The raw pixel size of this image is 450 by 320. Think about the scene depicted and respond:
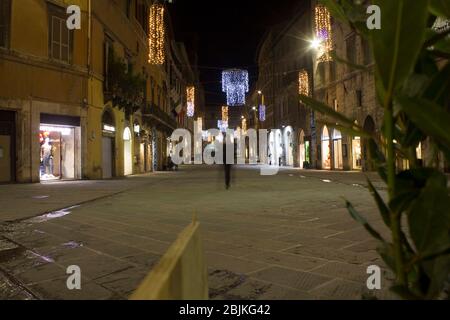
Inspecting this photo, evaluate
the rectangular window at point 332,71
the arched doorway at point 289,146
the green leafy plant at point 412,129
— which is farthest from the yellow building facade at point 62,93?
the arched doorway at point 289,146

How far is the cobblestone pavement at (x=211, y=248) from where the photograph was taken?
3184 mm

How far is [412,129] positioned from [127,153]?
2284 cm

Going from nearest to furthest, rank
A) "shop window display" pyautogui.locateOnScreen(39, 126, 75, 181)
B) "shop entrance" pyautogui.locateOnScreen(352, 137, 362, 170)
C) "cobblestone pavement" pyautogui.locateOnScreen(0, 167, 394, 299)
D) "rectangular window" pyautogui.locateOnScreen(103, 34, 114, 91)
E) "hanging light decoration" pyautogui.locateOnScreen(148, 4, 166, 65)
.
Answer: "cobblestone pavement" pyautogui.locateOnScreen(0, 167, 394, 299) → "shop window display" pyautogui.locateOnScreen(39, 126, 75, 181) → "rectangular window" pyautogui.locateOnScreen(103, 34, 114, 91) → "hanging light decoration" pyautogui.locateOnScreen(148, 4, 166, 65) → "shop entrance" pyautogui.locateOnScreen(352, 137, 362, 170)

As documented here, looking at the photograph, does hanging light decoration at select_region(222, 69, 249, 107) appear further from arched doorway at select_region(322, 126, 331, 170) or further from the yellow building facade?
the yellow building facade

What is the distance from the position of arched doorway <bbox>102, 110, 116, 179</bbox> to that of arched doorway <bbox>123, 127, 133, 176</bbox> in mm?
1703

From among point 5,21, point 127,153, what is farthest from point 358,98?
point 5,21

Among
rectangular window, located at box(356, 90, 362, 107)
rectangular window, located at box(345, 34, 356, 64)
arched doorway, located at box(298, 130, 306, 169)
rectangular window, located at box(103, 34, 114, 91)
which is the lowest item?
arched doorway, located at box(298, 130, 306, 169)

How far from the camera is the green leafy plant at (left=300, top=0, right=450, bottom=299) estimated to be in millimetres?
1187

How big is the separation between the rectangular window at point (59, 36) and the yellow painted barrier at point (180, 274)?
16627mm

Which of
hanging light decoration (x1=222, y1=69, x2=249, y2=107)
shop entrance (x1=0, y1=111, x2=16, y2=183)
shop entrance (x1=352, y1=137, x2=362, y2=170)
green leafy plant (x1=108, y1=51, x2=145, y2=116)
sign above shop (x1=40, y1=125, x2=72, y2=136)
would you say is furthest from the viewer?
hanging light decoration (x1=222, y1=69, x2=249, y2=107)

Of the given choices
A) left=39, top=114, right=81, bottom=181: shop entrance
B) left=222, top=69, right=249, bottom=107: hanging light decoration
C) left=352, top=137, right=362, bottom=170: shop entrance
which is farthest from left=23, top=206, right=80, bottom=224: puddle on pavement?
left=222, top=69, right=249, bottom=107: hanging light decoration

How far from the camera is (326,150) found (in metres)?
29.0

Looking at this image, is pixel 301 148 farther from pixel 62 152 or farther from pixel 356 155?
pixel 62 152
